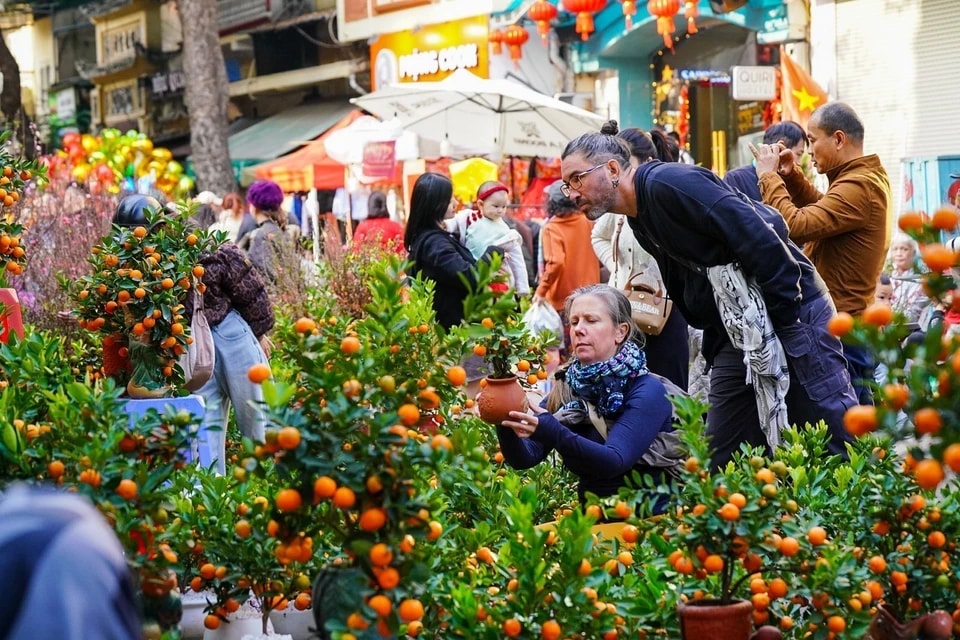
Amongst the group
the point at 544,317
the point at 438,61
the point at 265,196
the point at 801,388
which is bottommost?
the point at 544,317

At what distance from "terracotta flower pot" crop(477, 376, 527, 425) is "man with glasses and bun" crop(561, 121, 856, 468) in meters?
1.14

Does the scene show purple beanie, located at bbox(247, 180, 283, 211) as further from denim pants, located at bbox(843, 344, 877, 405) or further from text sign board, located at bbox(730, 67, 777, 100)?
denim pants, located at bbox(843, 344, 877, 405)

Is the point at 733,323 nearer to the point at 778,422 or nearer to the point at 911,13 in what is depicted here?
the point at 778,422

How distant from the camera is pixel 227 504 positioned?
3961 millimetres

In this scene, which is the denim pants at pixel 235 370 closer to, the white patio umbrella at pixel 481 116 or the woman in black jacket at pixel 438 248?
the woman in black jacket at pixel 438 248

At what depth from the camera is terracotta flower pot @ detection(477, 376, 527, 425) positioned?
13.1ft

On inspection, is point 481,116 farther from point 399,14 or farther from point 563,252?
point 399,14

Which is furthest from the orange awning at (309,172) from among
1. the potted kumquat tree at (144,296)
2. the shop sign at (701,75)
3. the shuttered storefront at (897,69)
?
the potted kumquat tree at (144,296)

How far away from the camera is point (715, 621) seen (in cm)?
306

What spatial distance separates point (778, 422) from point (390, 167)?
13403 millimetres

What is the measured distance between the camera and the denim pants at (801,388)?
5.05 m

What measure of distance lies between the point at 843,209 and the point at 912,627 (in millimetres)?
3020

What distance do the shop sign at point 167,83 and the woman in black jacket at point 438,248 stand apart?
2500 cm

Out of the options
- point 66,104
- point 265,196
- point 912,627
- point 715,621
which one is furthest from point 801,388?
point 66,104
